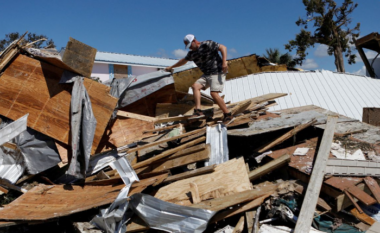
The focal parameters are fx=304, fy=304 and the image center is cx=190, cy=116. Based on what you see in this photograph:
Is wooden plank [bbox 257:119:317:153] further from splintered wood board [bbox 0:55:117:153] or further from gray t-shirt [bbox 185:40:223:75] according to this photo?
splintered wood board [bbox 0:55:117:153]

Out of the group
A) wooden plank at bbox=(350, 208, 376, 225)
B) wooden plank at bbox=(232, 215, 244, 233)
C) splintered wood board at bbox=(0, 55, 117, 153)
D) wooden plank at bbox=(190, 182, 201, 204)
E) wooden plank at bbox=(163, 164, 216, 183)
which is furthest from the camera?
splintered wood board at bbox=(0, 55, 117, 153)

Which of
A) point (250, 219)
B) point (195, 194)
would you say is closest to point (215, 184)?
point (195, 194)

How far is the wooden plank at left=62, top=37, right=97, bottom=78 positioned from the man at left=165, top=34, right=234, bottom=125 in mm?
1611

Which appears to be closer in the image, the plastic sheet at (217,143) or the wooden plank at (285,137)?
the plastic sheet at (217,143)

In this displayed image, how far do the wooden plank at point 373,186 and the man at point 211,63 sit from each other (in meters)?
2.26

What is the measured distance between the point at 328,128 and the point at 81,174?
388 centimetres

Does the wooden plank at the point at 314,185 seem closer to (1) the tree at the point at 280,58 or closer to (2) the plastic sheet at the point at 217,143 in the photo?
(2) the plastic sheet at the point at 217,143

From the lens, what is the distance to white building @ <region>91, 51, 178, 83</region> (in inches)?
985

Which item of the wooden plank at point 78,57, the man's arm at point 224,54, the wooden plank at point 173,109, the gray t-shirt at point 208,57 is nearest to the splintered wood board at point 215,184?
the man's arm at point 224,54

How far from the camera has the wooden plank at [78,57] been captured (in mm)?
4770

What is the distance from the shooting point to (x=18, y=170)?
4598mm

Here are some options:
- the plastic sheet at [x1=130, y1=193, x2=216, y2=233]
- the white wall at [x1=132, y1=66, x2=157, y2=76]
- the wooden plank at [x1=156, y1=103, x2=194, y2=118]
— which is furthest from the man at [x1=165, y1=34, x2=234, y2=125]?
the white wall at [x1=132, y1=66, x2=157, y2=76]

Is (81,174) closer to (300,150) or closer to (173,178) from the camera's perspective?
(173,178)

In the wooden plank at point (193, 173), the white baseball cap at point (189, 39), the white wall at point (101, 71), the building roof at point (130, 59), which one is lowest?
the wooden plank at point (193, 173)
